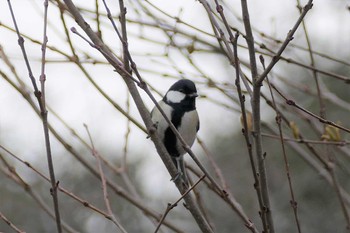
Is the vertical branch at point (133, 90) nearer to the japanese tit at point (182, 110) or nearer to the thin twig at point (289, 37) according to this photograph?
the thin twig at point (289, 37)

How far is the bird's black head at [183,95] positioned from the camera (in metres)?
3.24

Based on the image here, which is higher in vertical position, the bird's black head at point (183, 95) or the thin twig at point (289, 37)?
the bird's black head at point (183, 95)

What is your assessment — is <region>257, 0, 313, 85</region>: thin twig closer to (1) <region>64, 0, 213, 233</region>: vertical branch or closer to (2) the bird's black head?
(1) <region>64, 0, 213, 233</region>: vertical branch

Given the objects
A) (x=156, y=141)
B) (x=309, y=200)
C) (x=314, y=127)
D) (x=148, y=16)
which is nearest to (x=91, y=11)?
(x=148, y=16)

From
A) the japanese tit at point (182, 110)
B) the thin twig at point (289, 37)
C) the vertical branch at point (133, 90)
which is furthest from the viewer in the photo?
the japanese tit at point (182, 110)

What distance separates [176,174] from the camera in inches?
90.8

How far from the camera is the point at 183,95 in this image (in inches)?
128

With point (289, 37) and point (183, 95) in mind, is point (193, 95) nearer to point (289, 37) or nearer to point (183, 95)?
point (183, 95)

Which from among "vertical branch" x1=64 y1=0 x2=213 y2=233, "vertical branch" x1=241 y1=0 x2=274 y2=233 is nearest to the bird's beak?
"vertical branch" x1=64 y1=0 x2=213 y2=233

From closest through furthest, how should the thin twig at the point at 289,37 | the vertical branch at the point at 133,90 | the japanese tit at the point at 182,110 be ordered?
the thin twig at the point at 289,37 < the vertical branch at the point at 133,90 < the japanese tit at the point at 182,110

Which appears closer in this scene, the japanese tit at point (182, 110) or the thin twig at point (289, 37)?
the thin twig at point (289, 37)

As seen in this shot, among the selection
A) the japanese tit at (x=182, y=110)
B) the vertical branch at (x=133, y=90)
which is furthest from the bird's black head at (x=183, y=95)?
the vertical branch at (x=133, y=90)

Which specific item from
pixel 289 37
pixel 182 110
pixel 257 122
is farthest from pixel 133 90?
pixel 182 110

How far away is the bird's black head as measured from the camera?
324 centimetres
